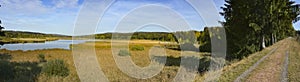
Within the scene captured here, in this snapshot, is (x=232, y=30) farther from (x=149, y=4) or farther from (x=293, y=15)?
(x=149, y=4)

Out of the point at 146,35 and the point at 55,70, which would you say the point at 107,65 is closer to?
the point at 55,70

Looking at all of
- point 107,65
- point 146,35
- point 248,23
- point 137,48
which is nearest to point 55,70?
point 107,65

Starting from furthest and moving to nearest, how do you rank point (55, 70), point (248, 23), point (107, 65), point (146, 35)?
point (146, 35) → point (248, 23) → point (107, 65) → point (55, 70)

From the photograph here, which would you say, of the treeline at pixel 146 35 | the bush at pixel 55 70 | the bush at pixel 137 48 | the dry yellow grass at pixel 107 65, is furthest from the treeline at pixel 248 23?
the bush at pixel 137 48

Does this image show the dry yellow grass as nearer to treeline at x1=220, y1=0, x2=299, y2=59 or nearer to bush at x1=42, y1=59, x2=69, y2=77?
bush at x1=42, y1=59, x2=69, y2=77

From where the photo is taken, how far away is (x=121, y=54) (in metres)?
29.8

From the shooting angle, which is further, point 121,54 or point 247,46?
point 121,54

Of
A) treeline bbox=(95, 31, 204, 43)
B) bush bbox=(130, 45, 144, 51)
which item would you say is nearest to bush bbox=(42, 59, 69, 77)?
treeline bbox=(95, 31, 204, 43)

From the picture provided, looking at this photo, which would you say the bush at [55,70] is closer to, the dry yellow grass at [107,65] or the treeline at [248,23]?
the dry yellow grass at [107,65]

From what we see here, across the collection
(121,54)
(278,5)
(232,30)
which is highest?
(278,5)

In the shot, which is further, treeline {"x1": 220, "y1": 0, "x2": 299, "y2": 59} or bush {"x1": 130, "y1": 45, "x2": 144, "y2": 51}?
bush {"x1": 130, "y1": 45, "x2": 144, "y2": 51}

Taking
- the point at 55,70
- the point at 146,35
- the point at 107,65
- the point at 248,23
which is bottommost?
the point at 107,65

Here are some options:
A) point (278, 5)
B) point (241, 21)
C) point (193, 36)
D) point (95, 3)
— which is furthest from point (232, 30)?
Answer: point (95, 3)

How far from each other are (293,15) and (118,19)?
23.7 meters
